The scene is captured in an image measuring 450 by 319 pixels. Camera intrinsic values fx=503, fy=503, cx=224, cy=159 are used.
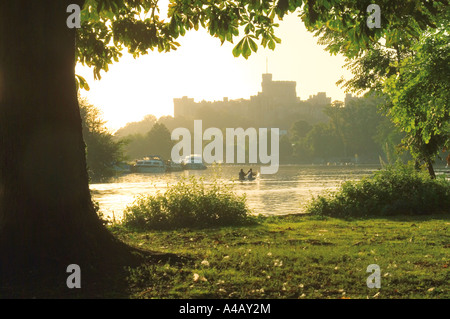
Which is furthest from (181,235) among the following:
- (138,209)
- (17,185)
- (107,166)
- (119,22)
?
(107,166)

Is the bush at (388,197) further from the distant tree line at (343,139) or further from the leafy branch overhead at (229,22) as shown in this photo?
the distant tree line at (343,139)

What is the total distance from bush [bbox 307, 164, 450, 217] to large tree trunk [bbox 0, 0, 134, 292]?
12.6 m

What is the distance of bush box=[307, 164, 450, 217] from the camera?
58.9 ft

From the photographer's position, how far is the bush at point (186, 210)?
14.6 metres

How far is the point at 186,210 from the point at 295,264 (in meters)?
7.47

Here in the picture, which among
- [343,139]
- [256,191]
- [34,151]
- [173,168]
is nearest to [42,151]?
Answer: [34,151]

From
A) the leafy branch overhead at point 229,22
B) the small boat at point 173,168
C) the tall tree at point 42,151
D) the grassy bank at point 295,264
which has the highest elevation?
the leafy branch overhead at point 229,22

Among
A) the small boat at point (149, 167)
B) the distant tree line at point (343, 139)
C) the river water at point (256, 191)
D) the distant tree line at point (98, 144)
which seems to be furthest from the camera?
the distant tree line at point (343, 139)

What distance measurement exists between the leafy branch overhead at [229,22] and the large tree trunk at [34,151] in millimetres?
1046

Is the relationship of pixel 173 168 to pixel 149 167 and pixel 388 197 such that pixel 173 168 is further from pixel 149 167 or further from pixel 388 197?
pixel 388 197

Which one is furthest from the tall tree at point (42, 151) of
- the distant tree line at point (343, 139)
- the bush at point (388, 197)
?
the distant tree line at point (343, 139)

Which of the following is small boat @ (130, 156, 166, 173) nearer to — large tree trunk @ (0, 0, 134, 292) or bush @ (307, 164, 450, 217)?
bush @ (307, 164, 450, 217)

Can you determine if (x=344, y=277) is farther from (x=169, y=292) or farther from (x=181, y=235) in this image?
(x=181, y=235)

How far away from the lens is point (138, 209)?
48.6ft
